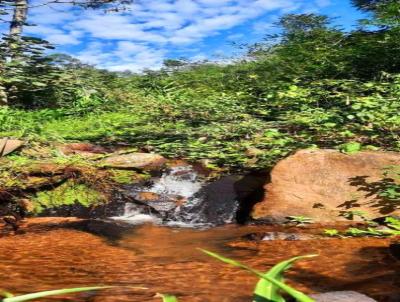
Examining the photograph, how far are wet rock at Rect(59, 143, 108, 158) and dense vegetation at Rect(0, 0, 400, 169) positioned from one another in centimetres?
42

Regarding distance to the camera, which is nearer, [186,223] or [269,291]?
[269,291]

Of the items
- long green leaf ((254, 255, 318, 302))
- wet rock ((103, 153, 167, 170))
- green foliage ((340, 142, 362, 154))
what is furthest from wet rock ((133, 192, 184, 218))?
long green leaf ((254, 255, 318, 302))

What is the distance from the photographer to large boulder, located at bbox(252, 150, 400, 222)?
4543 mm

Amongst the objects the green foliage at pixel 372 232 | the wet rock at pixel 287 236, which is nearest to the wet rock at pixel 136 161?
the wet rock at pixel 287 236

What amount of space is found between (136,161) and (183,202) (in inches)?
42.5

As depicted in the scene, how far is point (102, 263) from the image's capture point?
333 centimetres

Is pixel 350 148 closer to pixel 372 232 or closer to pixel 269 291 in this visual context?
pixel 372 232

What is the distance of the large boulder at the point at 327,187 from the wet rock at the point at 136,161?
1.85m

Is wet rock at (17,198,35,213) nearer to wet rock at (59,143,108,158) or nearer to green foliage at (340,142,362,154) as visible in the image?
wet rock at (59,143,108,158)

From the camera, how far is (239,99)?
10.3 m

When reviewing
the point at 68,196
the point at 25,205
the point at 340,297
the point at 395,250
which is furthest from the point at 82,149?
the point at 340,297

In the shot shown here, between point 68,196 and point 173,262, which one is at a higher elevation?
point 68,196

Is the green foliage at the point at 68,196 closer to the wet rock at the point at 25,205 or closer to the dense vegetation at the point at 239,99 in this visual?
the wet rock at the point at 25,205

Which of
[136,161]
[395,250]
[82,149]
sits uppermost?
[82,149]
